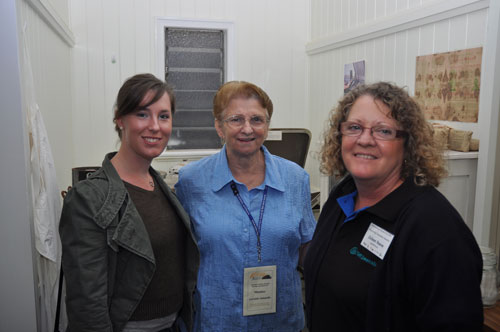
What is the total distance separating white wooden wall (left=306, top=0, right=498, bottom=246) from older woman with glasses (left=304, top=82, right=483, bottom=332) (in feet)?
1.34

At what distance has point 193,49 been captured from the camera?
14.8ft

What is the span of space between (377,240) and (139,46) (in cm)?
380

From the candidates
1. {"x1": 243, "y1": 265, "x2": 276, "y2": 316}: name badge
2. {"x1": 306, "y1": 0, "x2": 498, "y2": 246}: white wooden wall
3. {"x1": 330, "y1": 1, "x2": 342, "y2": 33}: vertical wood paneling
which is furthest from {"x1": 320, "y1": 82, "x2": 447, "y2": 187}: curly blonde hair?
{"x1": 330, "y1": 1, "x2": 342, "y2": 33}: vertical wood paneling

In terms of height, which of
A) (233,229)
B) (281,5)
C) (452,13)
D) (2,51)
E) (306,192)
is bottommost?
(233,229)

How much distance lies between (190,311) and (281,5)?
3.97 metres

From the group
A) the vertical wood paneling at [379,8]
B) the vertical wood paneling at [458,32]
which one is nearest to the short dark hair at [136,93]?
the vertical wood paneling at [458,32]

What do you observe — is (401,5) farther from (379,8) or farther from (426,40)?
(426,40)

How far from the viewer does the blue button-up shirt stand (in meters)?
1.59

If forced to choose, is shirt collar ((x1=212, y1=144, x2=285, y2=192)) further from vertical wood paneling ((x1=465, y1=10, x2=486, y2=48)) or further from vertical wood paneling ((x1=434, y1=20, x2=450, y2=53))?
vertical wood paneling ((x1=434, y1=20, x2=450, y2=53))

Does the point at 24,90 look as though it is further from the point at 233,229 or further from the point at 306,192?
the point at 306,192

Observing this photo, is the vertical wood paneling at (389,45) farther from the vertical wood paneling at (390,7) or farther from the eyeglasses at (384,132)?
the eyeglasses at (384,132)

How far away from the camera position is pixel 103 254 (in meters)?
1.26

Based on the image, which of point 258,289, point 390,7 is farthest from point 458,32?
point 258,289

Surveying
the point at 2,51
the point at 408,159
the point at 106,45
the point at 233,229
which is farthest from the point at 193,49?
the point at 408,159
